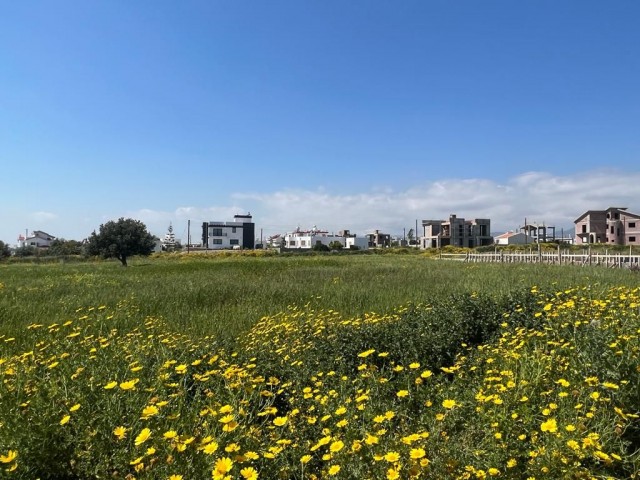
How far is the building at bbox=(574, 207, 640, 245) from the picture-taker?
70.4 metres

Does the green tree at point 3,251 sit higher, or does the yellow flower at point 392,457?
the green tree at point 3,251

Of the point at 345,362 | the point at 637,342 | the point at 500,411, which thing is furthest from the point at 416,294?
the point at 500,411

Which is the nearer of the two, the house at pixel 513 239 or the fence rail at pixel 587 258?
the fence rail at pixel 587 258

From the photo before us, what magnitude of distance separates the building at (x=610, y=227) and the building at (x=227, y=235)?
75.9 m

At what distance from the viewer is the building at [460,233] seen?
97.2 m

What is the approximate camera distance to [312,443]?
2.91 metres

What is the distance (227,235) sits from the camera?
365ft

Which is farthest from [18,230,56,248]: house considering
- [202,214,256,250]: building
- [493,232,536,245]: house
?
[493,232,536,245]: house

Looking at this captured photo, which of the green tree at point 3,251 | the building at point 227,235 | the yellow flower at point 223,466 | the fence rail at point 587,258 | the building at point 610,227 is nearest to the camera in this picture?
the yellow flower at point 223,466

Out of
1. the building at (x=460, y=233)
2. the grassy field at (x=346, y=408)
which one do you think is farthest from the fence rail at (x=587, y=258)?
the building at (x=460, y=233)

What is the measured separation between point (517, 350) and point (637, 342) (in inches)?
41.9

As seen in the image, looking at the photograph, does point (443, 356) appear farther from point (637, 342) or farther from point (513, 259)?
point (513, 259)

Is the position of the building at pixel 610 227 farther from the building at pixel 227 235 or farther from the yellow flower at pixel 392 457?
the yellow flower at pixel 392 457

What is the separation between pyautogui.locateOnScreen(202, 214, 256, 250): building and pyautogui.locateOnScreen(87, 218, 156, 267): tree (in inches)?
2338
